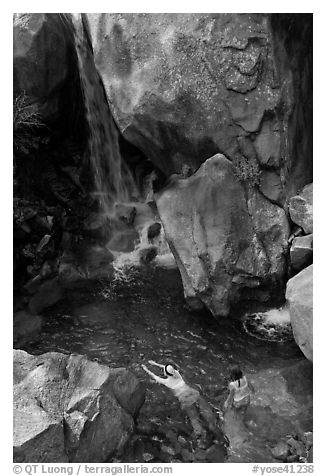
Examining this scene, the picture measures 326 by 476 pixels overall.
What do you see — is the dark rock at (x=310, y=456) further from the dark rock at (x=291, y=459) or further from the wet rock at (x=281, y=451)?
the wet rock at (x=281, y=451)

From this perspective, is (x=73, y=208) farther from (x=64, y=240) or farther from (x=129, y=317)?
(x=129, y=317)

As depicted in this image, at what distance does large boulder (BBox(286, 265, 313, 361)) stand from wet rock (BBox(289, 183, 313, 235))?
7.57 ft

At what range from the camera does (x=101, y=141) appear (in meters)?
16.5

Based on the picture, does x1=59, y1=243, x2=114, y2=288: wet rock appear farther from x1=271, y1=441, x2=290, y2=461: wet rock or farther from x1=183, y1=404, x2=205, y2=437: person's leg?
x1=271, y1=441, x2=290, y2=461: wet rock

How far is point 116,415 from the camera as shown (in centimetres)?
855

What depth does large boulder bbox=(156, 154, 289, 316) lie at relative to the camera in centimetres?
1187

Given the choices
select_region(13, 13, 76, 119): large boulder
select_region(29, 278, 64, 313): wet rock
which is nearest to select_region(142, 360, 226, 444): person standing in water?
select_region(29, 278, 64, 313): wet rock

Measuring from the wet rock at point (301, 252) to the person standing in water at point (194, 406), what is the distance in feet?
13.6

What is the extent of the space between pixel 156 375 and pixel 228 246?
3677mm

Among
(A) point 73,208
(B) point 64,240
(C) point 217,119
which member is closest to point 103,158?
(A) point 73,208

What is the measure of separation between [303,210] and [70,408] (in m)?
7.41

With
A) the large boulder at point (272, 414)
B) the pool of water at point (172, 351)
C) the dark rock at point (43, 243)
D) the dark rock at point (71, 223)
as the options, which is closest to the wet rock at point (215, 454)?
the pool of water at point (172, 351)

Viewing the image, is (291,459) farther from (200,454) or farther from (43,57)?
(43,57)

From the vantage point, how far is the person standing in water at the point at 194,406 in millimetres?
9008
